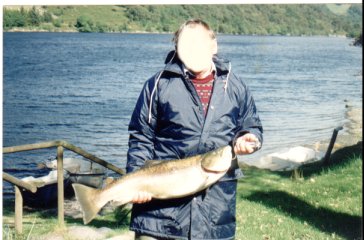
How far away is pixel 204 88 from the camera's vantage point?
11.0ft

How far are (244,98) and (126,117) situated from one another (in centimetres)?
2474

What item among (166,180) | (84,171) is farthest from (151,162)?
(84,171)

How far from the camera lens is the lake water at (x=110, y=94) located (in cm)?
2336

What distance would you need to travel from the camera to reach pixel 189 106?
3.26 metres

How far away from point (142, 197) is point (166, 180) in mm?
190

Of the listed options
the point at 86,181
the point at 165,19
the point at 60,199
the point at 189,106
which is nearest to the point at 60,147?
the point at 60,199

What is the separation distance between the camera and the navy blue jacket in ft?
10.7

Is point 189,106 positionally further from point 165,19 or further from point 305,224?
point 165,19

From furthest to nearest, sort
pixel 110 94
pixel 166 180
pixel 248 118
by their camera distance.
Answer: pixel 110 94, pixel 248 118, pixel 166 180

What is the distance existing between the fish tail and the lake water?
864 cm

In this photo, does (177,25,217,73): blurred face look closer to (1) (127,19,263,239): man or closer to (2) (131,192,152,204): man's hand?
(1) (127,19,263,239): man

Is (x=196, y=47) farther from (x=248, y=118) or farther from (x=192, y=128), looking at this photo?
(x=248, y=118)

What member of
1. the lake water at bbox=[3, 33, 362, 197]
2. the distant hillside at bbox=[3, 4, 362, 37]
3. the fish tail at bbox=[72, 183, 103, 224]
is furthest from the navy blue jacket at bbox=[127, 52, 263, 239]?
the lake water at bbox=[3, 33, 362, 197]

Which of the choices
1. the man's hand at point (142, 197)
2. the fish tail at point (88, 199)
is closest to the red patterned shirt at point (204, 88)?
the man's hand at point (142, 197)
